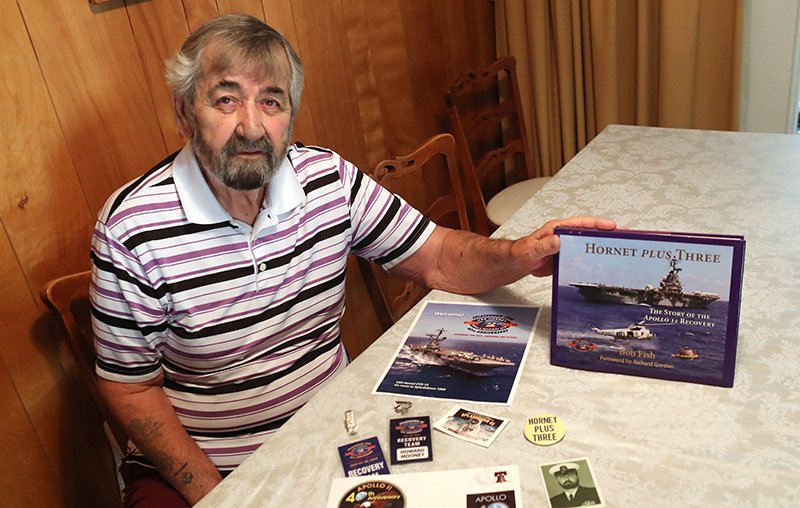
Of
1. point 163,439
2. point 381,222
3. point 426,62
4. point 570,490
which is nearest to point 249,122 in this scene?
point 381,222

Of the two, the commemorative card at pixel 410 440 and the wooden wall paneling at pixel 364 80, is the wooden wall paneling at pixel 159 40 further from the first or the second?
the commemorative card at pixel 410 440

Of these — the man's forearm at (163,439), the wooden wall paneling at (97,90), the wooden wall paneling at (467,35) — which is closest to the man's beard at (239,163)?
the wooden wall paneling at (97,90)

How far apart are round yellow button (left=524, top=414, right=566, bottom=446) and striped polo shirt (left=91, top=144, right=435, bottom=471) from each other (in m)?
0.58

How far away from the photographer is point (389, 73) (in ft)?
8.14

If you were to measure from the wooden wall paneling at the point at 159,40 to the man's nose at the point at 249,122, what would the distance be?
41 cm

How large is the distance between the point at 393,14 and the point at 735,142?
3.87 feet

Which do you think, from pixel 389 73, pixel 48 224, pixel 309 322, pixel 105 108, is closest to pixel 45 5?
pixel 105 108

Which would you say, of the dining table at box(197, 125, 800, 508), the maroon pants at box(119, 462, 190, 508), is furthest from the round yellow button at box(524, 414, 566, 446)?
the maroon pants at box(119, 462, 190, 508)

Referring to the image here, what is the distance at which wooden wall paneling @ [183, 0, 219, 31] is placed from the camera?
176 centimetres

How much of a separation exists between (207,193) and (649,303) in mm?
828

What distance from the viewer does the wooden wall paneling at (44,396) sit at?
4.91 feet

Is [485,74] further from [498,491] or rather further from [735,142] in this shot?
[498,491]

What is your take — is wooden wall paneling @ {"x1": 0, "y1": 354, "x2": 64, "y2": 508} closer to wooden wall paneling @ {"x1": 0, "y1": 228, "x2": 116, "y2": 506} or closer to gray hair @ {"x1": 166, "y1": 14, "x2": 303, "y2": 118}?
wooden wall paneling @ {"x1": 0, "y1": 228, "x2": 116, "y2": 506}

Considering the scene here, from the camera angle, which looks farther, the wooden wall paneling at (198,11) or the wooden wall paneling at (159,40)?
the wooden wall paneling at (198,11)
